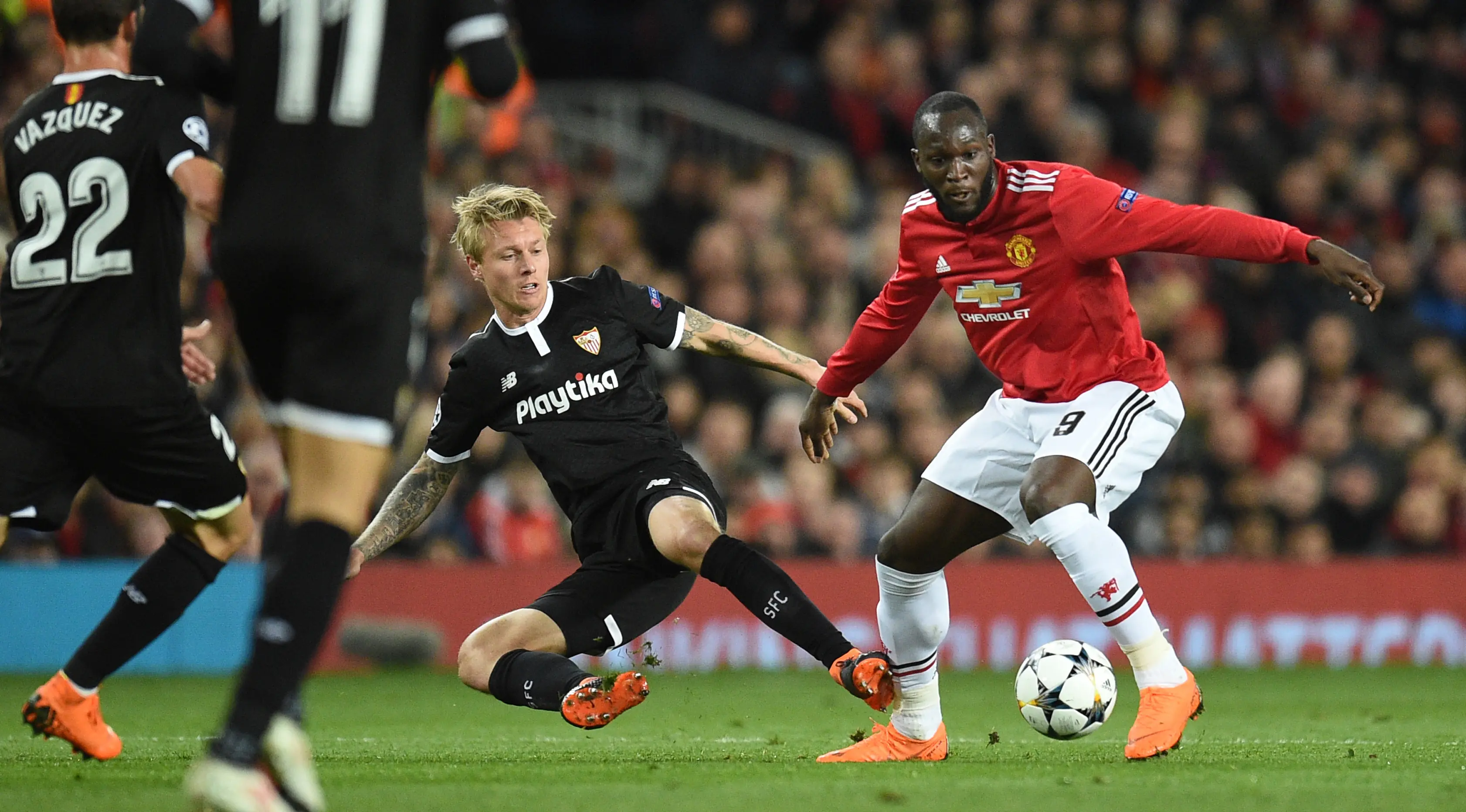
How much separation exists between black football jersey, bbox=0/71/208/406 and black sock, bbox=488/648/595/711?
141 centimetres

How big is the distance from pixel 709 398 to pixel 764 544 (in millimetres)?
1439

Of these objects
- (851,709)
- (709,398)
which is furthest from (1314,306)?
(851,709)

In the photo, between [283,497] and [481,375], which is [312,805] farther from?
[481,375]

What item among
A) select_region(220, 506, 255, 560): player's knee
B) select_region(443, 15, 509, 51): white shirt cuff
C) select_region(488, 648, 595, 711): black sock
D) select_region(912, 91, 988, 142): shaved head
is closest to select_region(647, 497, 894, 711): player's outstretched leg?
select_region(488, 648, 595, 711): black sock

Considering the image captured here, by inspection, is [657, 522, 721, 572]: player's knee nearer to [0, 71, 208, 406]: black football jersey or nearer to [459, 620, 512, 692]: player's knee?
[459, 620, 512, 692]: player's knee

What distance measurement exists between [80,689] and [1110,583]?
3283 millimetres

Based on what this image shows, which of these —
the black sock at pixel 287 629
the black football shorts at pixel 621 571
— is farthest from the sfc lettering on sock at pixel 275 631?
the black football shorts at pixel 621 571

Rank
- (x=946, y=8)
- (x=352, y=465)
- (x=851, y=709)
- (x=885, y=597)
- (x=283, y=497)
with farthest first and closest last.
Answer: (x=946, y=8) < (x=851, y=709) < (x=885, y=597) < (x=283, y=497) < (x=352, y=465)

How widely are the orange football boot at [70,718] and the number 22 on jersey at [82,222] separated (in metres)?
1.28

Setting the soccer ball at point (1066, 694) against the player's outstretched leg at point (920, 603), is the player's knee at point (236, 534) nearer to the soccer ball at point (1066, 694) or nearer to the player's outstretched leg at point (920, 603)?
the player's outstretched leg at point (920, 603)

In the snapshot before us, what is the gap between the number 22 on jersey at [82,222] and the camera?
5.18 metres

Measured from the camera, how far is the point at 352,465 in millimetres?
3852

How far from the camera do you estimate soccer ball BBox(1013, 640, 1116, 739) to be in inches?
224

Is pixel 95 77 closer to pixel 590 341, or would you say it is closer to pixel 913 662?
pixel 590 341
